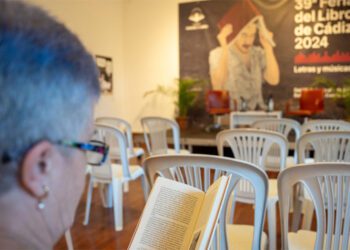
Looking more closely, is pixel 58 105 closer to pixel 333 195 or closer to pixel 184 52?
pixel 333 195

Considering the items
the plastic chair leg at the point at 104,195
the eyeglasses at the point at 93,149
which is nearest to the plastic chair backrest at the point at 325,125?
the plastic chair leg at the point at 104,195

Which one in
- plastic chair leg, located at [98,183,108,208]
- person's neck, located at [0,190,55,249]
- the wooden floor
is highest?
person's neck, located at [0,190,55,249]

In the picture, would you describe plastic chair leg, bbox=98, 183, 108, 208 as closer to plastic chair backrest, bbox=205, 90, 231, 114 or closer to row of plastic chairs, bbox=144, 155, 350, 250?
row of plastic chairs, bbox=144, 155, 350, 250

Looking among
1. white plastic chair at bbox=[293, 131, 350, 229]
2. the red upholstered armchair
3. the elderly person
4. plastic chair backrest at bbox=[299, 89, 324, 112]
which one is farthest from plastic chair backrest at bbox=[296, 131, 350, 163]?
plastic chair backrest at bbox=[299, 89, 324, 112]

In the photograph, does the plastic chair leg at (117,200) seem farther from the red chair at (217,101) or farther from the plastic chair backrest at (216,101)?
the plastic chair backrest at (216,101)

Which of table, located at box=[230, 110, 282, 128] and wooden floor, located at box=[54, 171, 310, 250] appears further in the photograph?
table, located at box=[230, 110, 282, 128]

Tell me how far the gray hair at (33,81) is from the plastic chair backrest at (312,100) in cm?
569

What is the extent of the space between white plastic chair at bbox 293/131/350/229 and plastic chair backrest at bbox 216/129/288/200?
5.2 inches

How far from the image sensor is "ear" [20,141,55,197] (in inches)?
19.9

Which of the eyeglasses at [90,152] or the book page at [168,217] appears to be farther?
the book page at [168,217]

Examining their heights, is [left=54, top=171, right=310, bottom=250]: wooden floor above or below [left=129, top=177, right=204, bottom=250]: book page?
below

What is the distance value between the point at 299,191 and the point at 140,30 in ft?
18.5

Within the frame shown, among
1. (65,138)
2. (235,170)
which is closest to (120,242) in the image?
(235,170)

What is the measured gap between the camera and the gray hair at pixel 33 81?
49 cm
